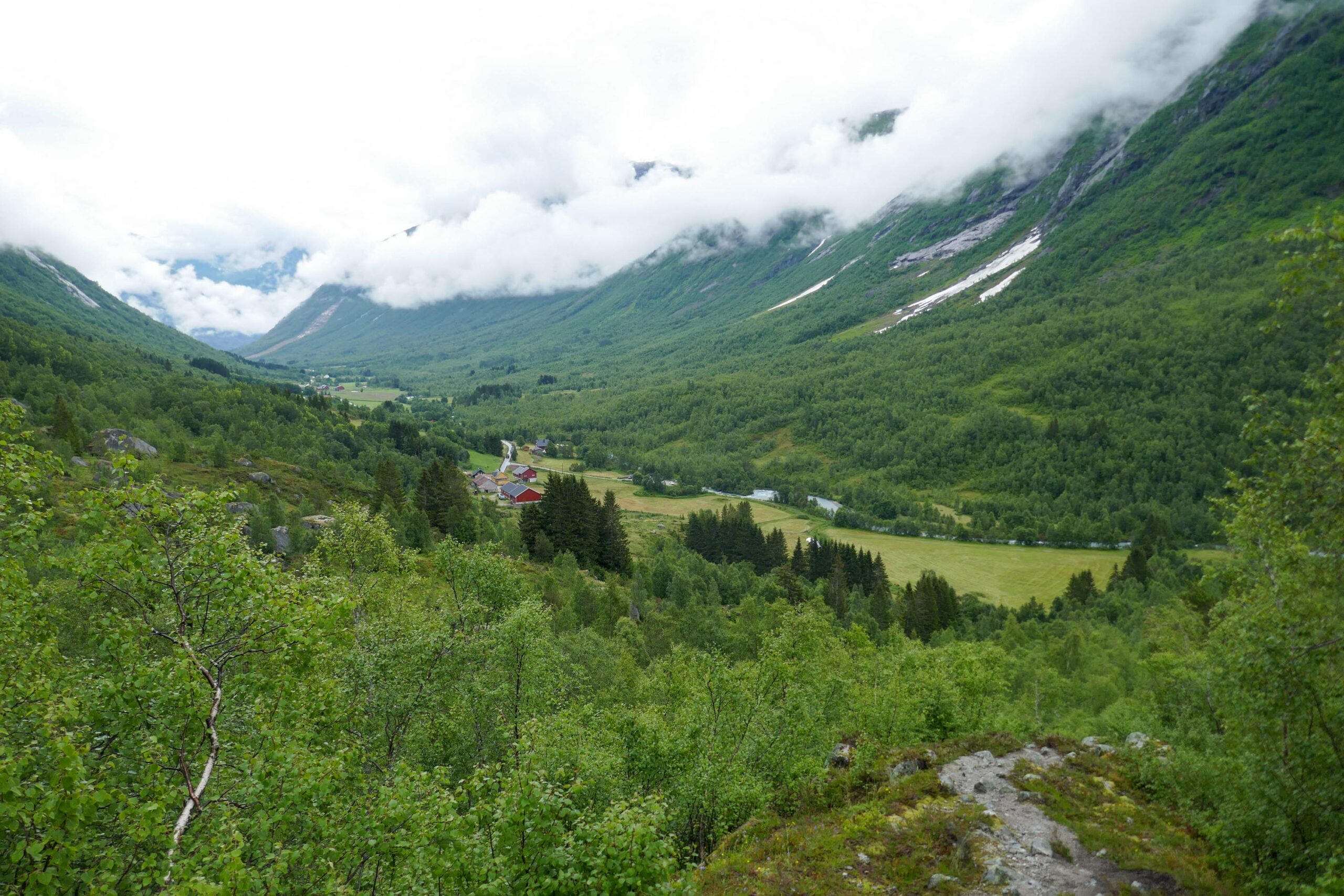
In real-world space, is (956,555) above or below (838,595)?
below

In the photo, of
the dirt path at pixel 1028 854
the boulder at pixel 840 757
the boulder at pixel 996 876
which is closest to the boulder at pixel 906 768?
the dirt path at pixel 1028 854

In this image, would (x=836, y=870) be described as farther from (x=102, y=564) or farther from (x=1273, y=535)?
(x=102, y=564)

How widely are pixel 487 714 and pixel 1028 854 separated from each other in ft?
63.9

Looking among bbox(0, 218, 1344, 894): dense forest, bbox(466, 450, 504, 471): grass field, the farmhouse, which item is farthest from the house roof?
bbox(0, 218, 1344, 894): dense forest

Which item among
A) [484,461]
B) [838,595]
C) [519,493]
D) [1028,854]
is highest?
[484,461]

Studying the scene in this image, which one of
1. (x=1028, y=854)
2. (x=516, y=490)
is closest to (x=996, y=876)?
(x=1028, y=854)

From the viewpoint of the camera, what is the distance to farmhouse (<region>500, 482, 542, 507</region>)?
438 feet

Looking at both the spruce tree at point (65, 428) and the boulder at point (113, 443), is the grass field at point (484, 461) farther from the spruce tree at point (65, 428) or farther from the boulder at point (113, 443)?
the spruce tree at point (65, 428)

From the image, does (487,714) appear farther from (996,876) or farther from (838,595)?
(838,595)

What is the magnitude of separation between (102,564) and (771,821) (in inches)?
875

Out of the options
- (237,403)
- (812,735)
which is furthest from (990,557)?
(237,403)

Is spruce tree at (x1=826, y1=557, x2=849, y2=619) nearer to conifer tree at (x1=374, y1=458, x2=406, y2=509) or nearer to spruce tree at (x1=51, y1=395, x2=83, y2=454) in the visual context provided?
conifer tree at (x1=374, y1=458, x2=406, y2=509)

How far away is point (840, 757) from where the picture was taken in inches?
1117

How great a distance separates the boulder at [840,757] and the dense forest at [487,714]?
0.64 ft
